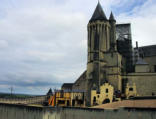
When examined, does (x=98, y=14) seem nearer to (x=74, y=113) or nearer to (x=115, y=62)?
(x=115, y=62)

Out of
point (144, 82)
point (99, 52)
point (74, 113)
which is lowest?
point (74, 113)

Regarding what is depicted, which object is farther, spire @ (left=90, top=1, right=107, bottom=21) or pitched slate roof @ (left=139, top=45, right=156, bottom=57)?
pitched slate roof @ (left=139, top=45, right=156, bottom=57)

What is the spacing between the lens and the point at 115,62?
49062 millimetres

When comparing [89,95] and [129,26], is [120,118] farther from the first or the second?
[129,26]

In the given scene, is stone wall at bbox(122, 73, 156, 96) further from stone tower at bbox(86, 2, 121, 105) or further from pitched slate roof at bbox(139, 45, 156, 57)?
pitched slate roof at bbox(139, 45, 156, 57)

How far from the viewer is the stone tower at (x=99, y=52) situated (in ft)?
158

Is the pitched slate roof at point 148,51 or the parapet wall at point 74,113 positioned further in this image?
the pitched slate roof at point 148,51

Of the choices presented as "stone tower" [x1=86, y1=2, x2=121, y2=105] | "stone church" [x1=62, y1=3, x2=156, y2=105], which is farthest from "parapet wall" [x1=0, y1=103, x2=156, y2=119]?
"stone tower" [x1=86, y1=2, x2=121, y2=105]

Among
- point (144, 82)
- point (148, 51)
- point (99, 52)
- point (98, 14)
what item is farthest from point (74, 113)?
point (148, 51)

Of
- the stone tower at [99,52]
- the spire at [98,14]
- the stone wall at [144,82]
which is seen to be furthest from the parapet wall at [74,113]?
the spire at [98,14]

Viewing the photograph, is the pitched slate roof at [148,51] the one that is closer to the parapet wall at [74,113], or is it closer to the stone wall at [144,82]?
the stone wall at [144,82]

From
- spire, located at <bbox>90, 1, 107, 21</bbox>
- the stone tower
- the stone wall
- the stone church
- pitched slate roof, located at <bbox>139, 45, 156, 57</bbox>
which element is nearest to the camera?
the stone wall

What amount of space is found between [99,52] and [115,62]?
5.21m

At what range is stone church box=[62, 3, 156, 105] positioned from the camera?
45.5 m
